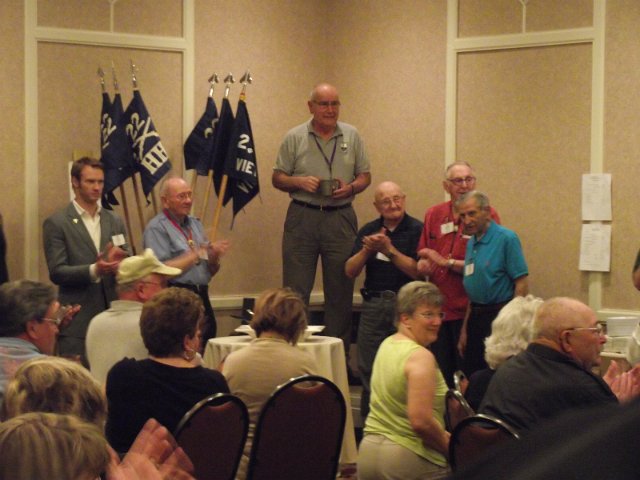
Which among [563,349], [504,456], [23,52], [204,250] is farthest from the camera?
[23,52]

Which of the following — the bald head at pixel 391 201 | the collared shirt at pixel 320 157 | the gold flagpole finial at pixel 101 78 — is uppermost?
the gold flagpole finial at pixel 101 78

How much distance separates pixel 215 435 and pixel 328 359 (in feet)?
7.88

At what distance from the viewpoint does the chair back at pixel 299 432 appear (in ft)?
10.7

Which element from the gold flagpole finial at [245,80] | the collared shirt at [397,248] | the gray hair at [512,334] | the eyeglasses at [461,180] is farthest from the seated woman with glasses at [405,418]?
the gold flagpole finial at [245,80]

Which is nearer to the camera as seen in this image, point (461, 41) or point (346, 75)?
point (461, 41)

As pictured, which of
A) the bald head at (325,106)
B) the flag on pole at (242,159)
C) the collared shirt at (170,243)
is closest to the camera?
the collared shirt at (170,243)

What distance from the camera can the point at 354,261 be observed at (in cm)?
636

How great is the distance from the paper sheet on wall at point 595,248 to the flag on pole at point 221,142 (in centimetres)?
246

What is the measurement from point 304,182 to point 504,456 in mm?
6166

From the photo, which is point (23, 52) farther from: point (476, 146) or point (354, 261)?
point (476, 146)

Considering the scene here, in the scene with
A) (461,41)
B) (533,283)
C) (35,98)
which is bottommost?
(533,283)

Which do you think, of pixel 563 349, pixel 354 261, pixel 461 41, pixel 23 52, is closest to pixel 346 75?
pixel 461 41

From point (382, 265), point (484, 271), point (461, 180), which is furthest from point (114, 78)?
point (484, 271)

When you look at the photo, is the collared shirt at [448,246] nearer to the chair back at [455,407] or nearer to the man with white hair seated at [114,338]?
the man with white hair seated at [114,338]
